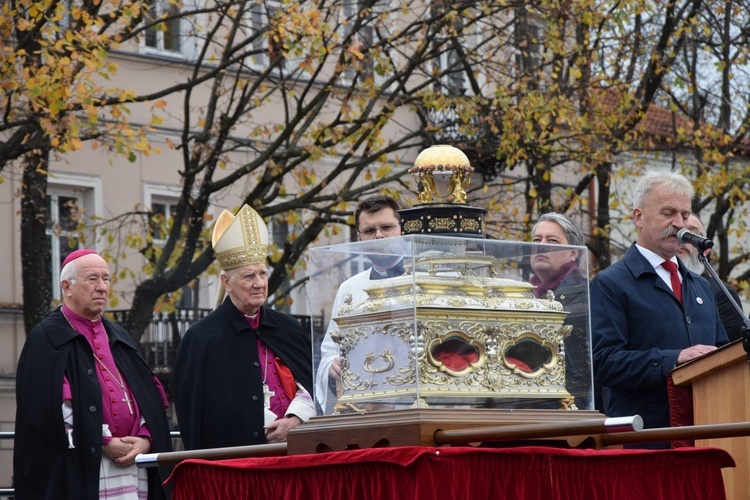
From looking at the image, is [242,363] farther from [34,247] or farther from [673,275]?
[34,247]

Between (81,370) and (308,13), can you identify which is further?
(308,13)

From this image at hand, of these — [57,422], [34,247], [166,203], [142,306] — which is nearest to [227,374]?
[57,422]

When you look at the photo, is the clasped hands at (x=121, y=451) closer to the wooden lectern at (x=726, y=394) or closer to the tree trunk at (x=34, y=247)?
the wooden lectern at (x=726, y=394)

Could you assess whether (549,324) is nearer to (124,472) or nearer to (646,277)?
(646,277)

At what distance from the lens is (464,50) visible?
22234mm

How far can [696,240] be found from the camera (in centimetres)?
638

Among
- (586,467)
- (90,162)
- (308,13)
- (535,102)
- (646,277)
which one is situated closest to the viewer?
(586,467)

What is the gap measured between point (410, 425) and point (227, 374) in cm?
304

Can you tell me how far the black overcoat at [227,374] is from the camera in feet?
26.0

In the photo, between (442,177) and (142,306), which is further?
(142,306)

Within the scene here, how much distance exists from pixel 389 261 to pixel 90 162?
62.8 ft

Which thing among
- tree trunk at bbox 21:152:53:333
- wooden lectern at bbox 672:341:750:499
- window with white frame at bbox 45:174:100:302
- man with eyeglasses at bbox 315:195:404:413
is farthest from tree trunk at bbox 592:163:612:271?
man with eyeglasses at bbox 315:195:404:413

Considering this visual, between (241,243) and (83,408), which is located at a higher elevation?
(241,243)

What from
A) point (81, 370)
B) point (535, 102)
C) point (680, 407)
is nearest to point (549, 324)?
point (680, 407)
